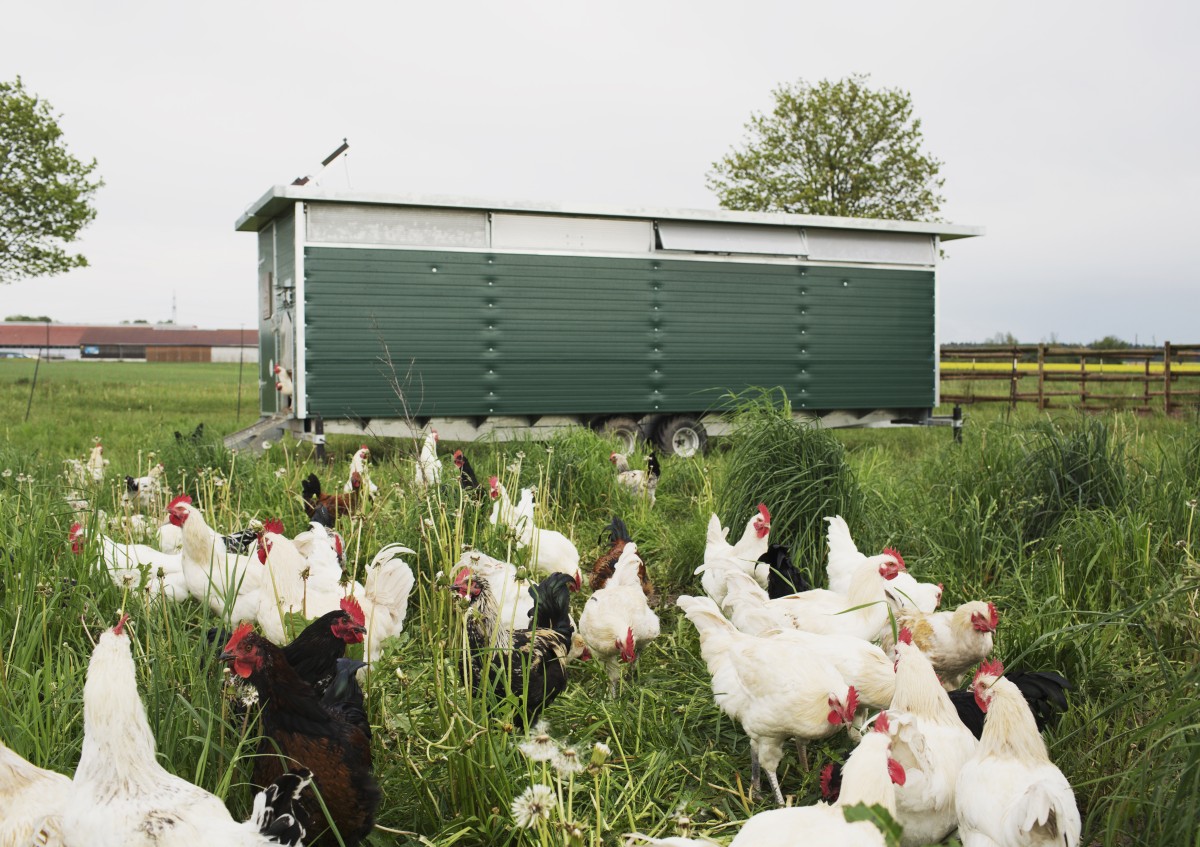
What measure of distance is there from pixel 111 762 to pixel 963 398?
2139cm

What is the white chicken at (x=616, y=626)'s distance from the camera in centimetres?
378

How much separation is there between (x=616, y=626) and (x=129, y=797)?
2122 millimetres

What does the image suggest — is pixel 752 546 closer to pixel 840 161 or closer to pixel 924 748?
pixel 924 748

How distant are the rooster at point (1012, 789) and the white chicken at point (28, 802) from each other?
2.40m

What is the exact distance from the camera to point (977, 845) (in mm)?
2373

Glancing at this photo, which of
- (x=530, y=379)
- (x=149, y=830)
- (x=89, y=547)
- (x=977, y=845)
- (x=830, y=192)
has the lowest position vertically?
(x=977, y=845)

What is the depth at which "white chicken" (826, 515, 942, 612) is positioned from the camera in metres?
4.00

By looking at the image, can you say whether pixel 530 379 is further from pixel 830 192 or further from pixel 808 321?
pixel 830 192

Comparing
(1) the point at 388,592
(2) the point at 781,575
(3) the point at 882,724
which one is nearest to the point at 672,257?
(2) the point at 781,575

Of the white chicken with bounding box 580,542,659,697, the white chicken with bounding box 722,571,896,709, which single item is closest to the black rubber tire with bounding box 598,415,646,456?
the white chicken with bounding box 580,542,659,697

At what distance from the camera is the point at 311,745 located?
2.40 m

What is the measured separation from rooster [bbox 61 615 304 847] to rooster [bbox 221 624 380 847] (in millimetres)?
252

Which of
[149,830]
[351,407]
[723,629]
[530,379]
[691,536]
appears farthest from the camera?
[530,379]

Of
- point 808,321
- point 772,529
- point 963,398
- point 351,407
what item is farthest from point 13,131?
point 963,398
